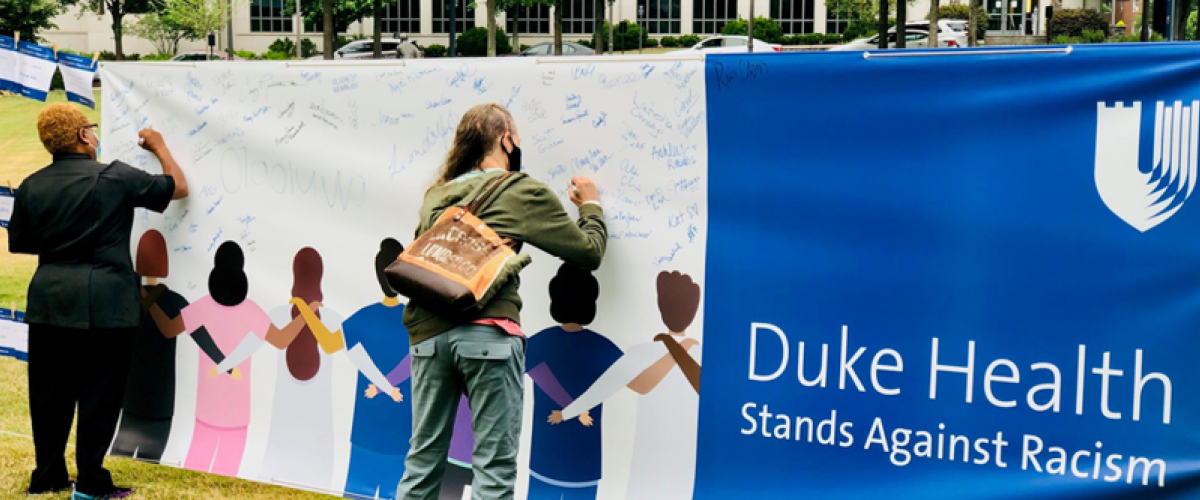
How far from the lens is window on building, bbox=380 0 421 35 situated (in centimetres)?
6247

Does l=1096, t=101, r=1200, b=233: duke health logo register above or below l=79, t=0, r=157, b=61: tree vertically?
below

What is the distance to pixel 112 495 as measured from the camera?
4.77m

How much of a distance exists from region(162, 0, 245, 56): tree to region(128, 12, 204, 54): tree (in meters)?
0.29

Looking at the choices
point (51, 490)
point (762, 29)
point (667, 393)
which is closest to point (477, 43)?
point (762, 29)

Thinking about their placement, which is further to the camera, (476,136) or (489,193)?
(476,136)

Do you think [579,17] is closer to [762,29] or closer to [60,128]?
[762,29]

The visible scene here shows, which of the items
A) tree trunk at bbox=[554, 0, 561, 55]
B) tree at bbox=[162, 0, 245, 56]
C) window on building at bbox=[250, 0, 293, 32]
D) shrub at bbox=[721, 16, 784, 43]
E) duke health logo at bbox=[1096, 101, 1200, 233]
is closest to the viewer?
duke health logo at bbox=[1096, 101, 1200, 233]

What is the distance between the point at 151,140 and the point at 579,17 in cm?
5866

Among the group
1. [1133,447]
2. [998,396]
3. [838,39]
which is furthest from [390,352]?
[838,39]

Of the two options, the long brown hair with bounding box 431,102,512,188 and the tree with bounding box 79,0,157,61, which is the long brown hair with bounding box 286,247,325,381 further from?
the tree with bounding box 79,0,157,61

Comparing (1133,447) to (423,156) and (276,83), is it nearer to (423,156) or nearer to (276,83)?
(423,156)

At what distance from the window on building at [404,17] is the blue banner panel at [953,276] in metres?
61.1

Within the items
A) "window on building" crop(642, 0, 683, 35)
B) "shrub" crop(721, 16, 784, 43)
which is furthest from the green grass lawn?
"window on building" crop(642, 0, 683, 35)

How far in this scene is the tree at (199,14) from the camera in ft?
173
